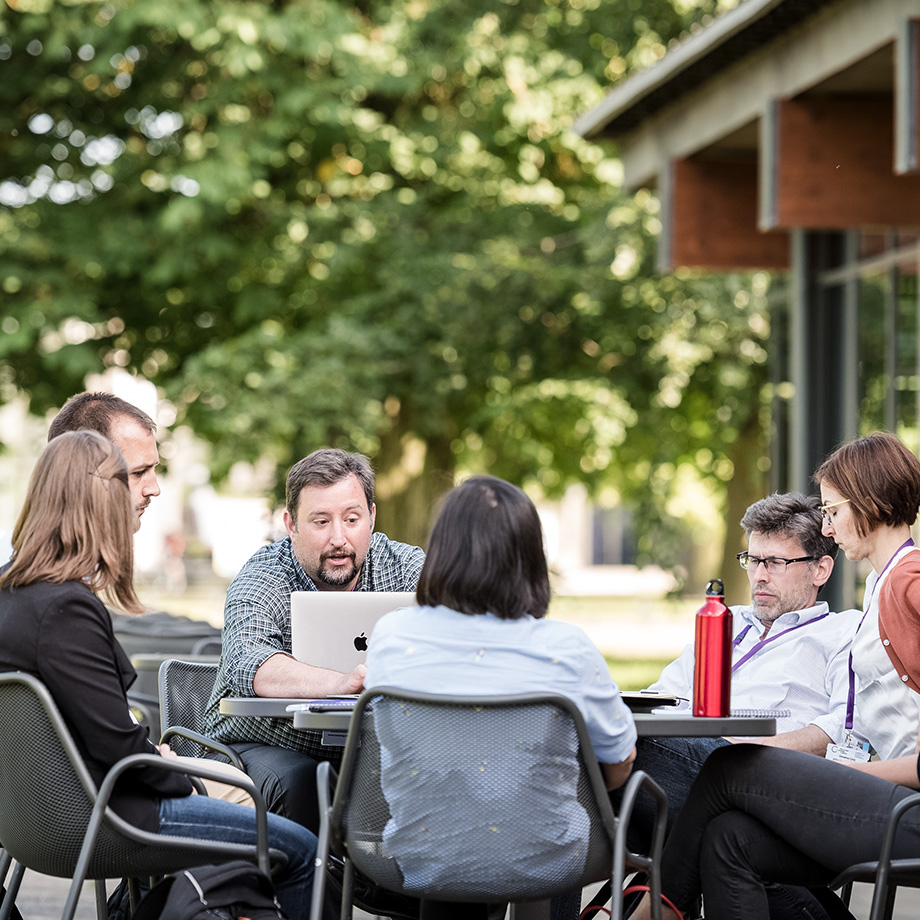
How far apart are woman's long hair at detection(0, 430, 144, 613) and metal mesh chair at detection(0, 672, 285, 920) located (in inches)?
10.6

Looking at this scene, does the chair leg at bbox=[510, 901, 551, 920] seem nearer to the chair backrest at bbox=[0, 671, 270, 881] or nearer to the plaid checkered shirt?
the chair backrest at bbox=[0, 671, 270, 881]

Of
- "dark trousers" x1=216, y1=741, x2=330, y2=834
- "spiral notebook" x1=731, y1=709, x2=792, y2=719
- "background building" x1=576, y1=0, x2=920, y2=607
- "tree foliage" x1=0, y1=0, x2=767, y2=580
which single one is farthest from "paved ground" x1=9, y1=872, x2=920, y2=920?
"tree foliage" x1=0, y1=0, x2=767, y2=580

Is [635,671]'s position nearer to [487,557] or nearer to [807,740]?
[807,740]

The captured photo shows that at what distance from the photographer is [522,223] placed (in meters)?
15.9

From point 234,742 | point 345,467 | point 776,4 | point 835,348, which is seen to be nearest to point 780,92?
point 776,4

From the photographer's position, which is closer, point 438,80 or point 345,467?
point 345,467

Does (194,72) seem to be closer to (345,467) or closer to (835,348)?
(835,348)

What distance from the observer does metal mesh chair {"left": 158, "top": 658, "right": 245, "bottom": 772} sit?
4719 millimetres

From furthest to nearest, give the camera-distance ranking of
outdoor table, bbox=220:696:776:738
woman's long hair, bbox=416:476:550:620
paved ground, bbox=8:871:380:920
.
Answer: paved ground, bbox=8:871:380:920 → outdoor table, bbox=220:696:776:738 → woman's long hair, bbox=416:476:550:620

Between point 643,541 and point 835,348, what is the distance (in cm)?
430

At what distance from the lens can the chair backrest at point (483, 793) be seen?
10.2ft

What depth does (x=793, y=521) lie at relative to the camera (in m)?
4.50

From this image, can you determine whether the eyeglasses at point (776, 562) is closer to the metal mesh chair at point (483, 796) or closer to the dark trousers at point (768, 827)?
the dark trousers at point (768, 827)

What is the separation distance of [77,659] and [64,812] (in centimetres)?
38
